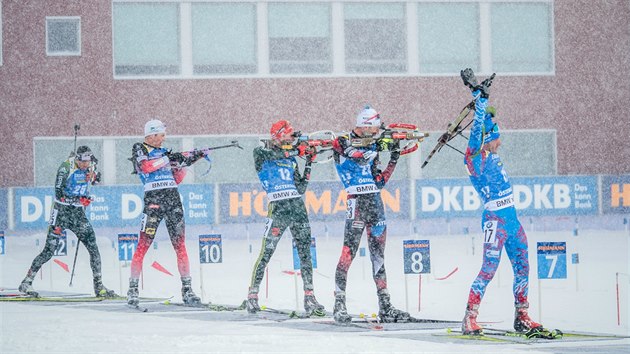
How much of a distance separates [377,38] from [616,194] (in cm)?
1035

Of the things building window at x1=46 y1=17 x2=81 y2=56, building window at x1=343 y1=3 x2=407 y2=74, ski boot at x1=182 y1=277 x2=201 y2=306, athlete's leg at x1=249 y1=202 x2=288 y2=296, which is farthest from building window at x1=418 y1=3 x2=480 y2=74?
athlete's leg at x1=249 y1=202 x2=288 y2=296

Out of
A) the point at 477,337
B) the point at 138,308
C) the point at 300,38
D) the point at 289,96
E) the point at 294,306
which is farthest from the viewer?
the point at 300,38

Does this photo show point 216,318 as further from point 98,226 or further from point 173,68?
point 173,68

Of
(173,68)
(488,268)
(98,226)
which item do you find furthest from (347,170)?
(173,68)

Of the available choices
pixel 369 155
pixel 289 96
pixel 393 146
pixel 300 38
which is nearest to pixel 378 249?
pixel 369 155

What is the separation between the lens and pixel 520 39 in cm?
3894

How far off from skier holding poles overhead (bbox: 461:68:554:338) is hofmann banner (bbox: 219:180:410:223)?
18.8m

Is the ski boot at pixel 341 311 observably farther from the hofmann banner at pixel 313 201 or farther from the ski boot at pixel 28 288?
the hofmann banner at pixel 313 201

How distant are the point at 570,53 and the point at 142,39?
564 inches

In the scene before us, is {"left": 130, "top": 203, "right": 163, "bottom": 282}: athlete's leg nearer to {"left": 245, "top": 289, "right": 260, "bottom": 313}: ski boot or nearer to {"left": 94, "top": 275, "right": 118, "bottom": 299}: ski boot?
{"left": 94, "top": 275, "right": 118, "bottom": 299}: ski boot

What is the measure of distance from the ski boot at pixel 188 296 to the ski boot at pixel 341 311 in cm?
259

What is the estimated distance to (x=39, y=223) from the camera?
1156 inches

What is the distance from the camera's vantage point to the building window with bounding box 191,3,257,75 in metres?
37.3

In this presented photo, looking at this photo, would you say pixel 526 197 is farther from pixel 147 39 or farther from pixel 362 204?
pixel 362 204
